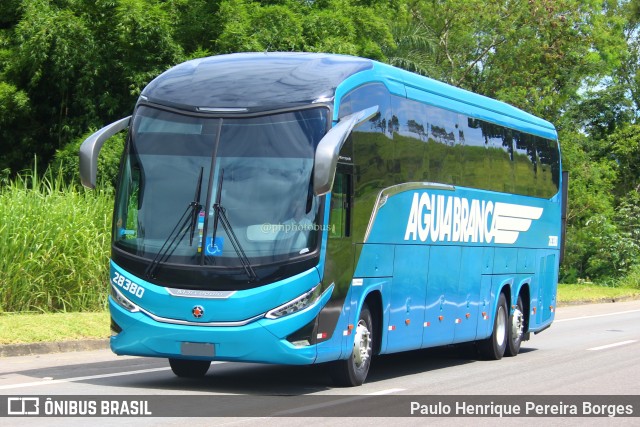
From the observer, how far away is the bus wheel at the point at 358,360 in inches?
486

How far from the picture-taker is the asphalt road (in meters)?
10.4

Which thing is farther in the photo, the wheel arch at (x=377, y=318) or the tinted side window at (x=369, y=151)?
the wheel arch at (x=377, y=318)

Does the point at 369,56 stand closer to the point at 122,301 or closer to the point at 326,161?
the point at 122,301

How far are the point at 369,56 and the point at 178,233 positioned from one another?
22.9m

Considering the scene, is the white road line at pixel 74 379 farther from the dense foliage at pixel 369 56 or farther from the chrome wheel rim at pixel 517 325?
the chrome wheel rim at pixel 517 325

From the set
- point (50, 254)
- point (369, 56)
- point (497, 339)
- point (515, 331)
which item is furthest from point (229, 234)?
point (369, 56)

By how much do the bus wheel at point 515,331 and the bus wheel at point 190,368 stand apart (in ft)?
21.5

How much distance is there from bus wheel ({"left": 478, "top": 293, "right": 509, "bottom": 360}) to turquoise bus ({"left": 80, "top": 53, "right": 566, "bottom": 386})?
3.57m

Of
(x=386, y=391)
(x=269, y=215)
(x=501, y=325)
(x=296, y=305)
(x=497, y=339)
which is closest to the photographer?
(x=296, y=305)

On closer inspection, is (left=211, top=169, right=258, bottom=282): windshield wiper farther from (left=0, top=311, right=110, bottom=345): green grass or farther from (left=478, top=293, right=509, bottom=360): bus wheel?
(left=478, top=293, right=509, bottom=360): bus wheel

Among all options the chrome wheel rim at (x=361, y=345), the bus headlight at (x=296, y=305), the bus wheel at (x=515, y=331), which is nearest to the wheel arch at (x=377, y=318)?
the chrome wheel rim at (x=361, y=345)

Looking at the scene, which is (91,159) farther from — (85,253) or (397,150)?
(85,253)

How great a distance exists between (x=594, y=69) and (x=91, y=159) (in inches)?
1589

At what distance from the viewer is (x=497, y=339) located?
17.6 metres
